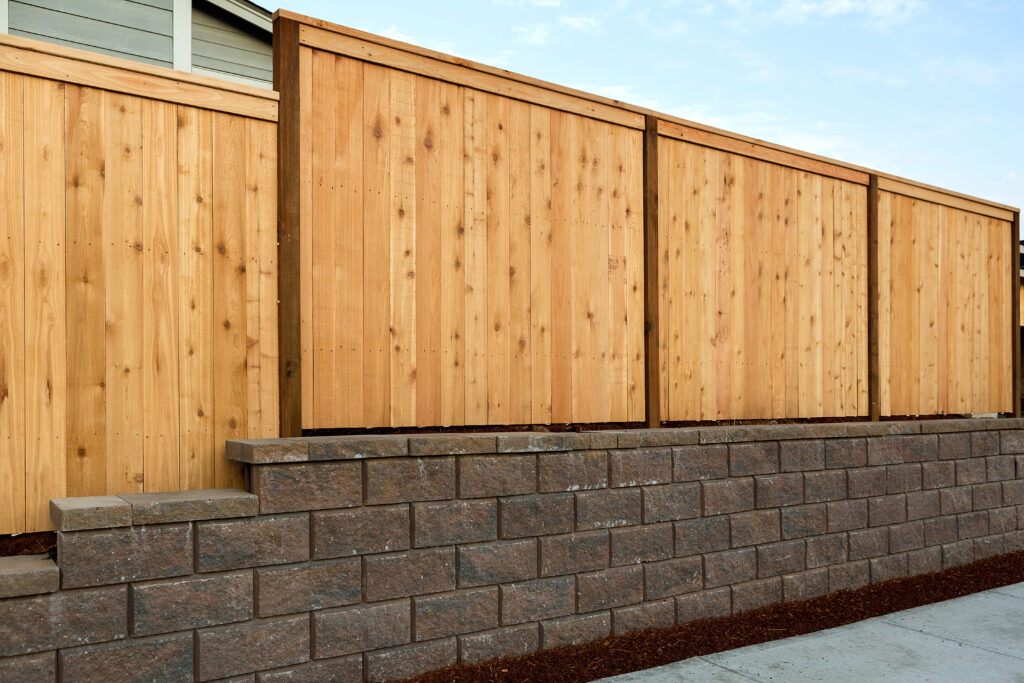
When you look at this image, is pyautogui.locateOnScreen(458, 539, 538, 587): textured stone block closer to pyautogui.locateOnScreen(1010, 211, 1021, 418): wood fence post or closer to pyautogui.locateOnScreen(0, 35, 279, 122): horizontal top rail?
pyautogui.locateOnScreen(0, 35, 279, 122): horizontal top rail

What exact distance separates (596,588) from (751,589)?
1.23m

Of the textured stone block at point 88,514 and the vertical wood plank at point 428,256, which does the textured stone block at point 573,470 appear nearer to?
the vertical wood plank at point 428,256

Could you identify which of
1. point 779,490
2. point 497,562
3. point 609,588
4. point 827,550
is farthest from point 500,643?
point 827,550

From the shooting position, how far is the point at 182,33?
7.65m

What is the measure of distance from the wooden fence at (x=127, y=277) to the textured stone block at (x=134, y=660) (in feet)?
1.78

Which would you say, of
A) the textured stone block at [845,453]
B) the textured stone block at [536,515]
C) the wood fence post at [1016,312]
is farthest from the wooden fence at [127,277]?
the wood fence post at [1016,312]

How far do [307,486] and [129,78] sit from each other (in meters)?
1.76

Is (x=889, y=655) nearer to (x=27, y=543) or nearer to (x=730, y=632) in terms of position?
(x=730, y=632)

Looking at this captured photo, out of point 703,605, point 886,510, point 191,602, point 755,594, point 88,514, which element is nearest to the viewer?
point 88,514

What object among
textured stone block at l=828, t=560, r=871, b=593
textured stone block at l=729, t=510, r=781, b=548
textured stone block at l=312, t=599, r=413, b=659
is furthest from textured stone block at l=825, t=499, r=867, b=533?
textured stone block at l=312, t=599, r=413, b=659

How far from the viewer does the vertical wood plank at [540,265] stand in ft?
13.5

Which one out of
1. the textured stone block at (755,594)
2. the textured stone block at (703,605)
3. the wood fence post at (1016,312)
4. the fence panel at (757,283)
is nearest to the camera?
the textured stone block at (703,605)

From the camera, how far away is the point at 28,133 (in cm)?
291

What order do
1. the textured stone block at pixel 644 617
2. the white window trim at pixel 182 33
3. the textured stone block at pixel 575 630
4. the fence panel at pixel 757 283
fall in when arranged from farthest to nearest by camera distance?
the white window trim at pixel 182 33 → the fence panel at pixel 757 283 → the textured stone block at pixel 644 617 → the textured stone block at pixel 575 630
